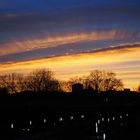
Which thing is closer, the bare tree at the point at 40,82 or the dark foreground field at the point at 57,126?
the dark foreground field at the point at 57,126

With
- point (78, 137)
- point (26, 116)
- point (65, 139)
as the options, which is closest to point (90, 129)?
point (78, 137)

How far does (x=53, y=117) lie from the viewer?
150 ft

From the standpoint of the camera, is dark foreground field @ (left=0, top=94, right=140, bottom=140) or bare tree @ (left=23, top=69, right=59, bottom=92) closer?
dark foreground field @ (left=0, top=94, right=140, bottom=140)

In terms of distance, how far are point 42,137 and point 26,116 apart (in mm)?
20213

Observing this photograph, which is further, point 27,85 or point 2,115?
point 27,85

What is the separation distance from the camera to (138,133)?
32.6 metres

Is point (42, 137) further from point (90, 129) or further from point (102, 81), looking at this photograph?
point (102, 81)

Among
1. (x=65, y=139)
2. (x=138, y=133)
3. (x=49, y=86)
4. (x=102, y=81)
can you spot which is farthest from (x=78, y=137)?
(x=102, y=81)

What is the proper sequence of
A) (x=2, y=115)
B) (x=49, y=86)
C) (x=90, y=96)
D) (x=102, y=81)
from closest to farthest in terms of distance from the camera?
1. (x=2, y=115)
2. (x=90, y=96)
3. (x=49, y=86)
4. (x=102, y=81)

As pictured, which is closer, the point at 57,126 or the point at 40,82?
the point at 57,126

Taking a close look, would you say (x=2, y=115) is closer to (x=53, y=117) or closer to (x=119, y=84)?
(x=53, y=117)

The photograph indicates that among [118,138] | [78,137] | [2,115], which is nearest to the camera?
[78,137]

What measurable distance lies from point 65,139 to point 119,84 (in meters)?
132

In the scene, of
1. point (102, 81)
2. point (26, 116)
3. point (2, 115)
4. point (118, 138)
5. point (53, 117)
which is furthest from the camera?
point (102, 81)
